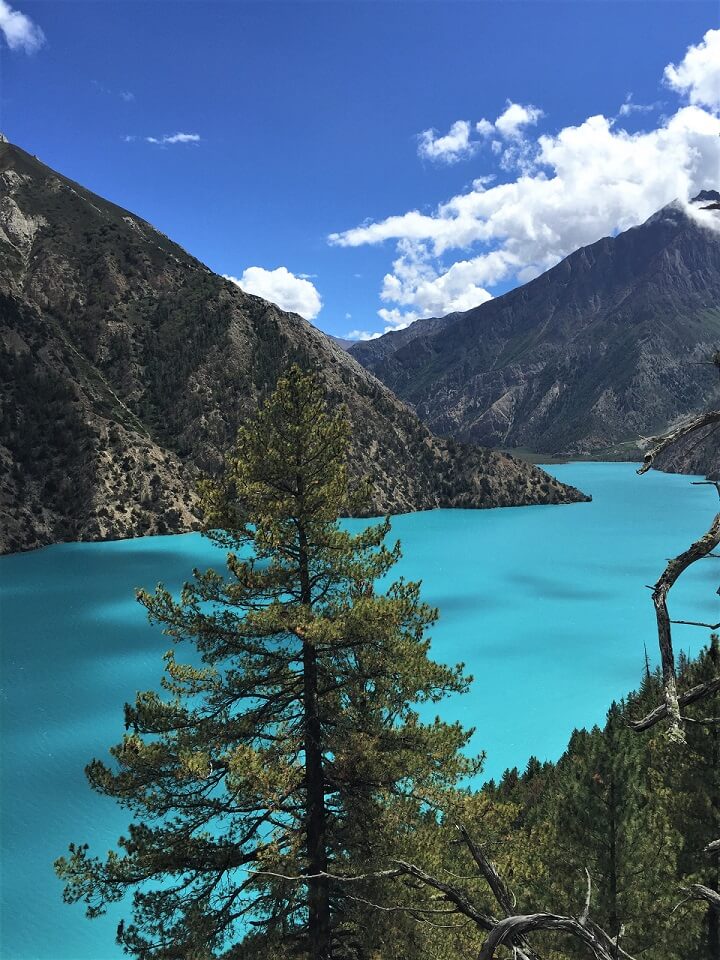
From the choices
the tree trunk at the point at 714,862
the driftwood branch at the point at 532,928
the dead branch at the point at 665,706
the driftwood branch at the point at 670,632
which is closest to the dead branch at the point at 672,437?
the driftwood branch at the point at 670,632

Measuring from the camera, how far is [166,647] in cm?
5903

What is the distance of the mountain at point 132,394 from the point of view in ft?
419

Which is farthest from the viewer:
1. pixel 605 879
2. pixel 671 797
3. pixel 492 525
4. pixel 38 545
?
pixel 492 525

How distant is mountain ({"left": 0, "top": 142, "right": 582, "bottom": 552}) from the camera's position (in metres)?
128

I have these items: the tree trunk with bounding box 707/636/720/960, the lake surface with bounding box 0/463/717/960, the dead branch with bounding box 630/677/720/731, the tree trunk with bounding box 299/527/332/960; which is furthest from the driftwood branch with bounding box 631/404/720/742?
the lake surface with bounding box 0/463/717/960

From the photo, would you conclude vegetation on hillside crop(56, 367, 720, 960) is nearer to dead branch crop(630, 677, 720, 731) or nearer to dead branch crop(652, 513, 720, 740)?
dead branch crop(630, 677, 720, 731)

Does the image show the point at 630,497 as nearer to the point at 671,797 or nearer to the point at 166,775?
the point at 671,797

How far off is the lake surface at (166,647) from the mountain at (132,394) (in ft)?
48.6

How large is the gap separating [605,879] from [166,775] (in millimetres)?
12954

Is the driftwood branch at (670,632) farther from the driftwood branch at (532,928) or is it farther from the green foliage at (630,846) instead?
the green foliage at (630,846)

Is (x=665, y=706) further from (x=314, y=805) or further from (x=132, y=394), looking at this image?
(x=132, y=394)

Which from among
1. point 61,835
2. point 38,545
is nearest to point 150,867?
point 61,835

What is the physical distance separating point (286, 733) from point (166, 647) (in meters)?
52.0

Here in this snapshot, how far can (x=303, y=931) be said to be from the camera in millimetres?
11273
